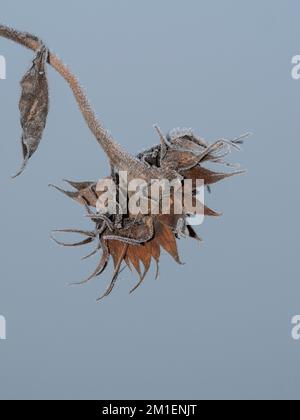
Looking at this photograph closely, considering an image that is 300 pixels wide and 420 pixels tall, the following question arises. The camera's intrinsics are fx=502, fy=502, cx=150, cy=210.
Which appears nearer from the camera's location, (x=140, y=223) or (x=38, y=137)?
(x=38, y=137)

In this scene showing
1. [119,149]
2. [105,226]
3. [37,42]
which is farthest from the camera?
[105,226]

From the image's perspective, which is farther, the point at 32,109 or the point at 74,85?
the point at 32,109

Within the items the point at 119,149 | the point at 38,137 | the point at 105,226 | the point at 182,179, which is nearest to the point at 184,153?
the point at 182,179

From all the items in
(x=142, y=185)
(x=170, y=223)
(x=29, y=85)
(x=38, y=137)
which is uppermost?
(x=29, y=85)

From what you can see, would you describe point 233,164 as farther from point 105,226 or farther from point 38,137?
point 38,137

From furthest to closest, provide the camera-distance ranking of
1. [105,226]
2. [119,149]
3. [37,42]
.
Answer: [105,226], [119,149], [37,42]

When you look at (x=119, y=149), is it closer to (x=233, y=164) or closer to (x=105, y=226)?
(x=105, y=226)

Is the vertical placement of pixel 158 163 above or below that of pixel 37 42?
below
